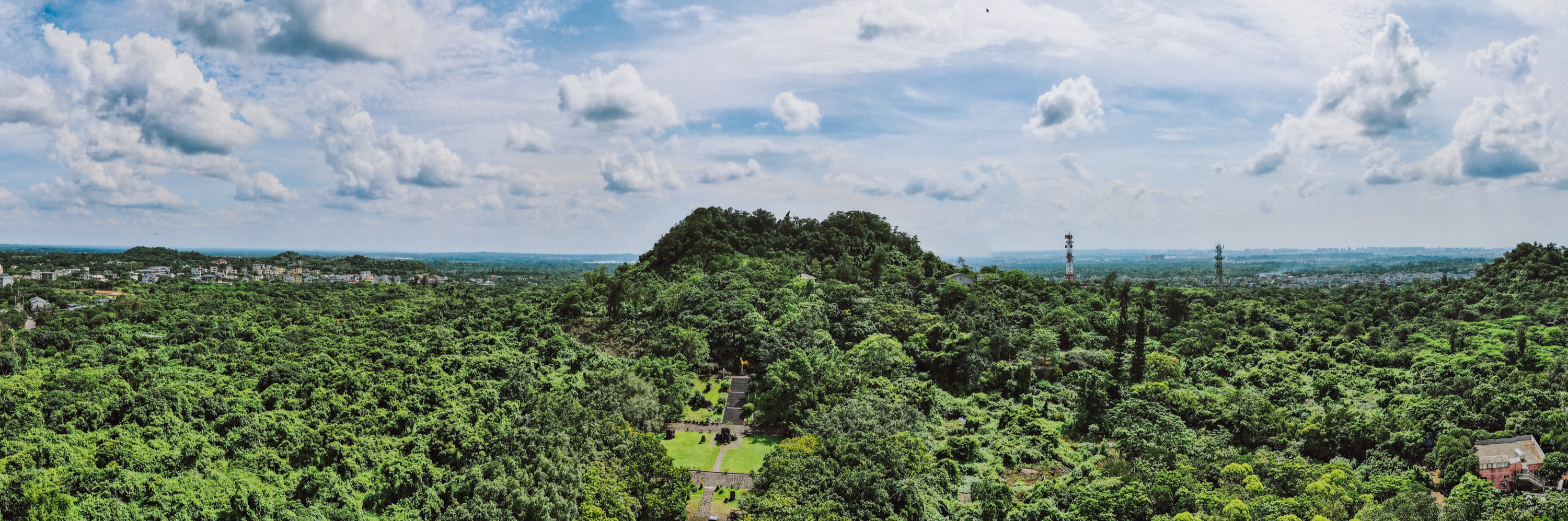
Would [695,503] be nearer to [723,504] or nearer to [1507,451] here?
[723,504]

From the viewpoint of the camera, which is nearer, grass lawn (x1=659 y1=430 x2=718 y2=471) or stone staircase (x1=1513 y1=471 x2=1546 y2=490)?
stone staircase (x1=1513 y1=471 x2=1546 y2=490)

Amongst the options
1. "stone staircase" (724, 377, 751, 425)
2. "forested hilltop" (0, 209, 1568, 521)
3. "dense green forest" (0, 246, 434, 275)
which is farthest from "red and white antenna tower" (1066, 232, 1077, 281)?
"dense green forest" (0, 246, 434, 275)

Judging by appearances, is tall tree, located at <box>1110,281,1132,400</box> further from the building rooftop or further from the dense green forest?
the dense green forest

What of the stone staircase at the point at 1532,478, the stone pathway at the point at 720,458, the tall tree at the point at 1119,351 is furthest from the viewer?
the tall tree at the point at 1119,351

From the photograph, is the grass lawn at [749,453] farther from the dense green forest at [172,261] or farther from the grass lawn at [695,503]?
the dense green forest at [172,261]

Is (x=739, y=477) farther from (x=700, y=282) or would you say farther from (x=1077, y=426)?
(x=700, y=282)

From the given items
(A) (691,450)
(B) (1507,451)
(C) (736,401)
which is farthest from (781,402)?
(B) (1507,451)

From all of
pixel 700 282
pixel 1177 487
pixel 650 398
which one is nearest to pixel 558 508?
pixel 650 398

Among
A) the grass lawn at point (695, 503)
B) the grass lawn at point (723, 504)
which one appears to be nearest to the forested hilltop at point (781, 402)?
the grass lawn at point (695, 503)
